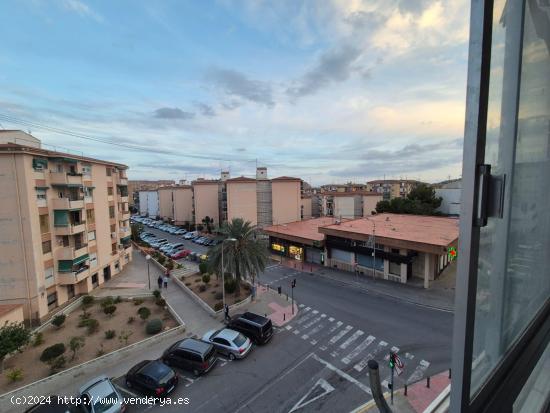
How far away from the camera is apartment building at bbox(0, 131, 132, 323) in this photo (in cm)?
1758

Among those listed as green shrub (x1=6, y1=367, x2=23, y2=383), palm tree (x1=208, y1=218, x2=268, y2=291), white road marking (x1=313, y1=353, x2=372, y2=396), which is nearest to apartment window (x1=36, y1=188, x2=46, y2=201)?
green shrub (x1=6, y1=367, x2=23, y2=383)

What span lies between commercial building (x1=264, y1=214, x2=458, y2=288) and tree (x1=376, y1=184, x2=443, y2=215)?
31.1ft

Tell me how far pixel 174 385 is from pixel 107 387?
2.42 meters

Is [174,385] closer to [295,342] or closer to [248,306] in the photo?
[295,342]

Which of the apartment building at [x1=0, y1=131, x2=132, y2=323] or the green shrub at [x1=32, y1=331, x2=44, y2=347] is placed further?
the apartment building at [x1=0, y1=131, x2=132, y2=323]

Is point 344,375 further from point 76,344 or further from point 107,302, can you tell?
point 107,302

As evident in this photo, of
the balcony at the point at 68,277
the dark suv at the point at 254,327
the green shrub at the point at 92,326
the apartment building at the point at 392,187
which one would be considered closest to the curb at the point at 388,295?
the dark suv at the point at 254,327

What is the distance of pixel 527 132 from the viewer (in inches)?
66.7

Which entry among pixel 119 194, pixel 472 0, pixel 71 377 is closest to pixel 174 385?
pixel 71 377

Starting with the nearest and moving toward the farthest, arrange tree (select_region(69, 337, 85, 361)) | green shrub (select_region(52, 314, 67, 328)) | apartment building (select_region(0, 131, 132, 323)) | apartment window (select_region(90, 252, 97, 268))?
1. tree (select_region(69, 337, 85, 361))
2. green shrub (select_region(52, 314, 67, 328))
3. apartment building (select_region(0, 131, 132, 323))
4. apartment window (select_region(90, 252, 97, 268))

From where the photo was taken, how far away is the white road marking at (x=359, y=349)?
1250cm

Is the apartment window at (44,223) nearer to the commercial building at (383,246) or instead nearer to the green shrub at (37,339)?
the green shrub at (37,339)

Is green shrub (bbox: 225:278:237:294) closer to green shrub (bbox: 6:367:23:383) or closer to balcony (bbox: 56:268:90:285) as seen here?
balcony (bbox: 56:268:90:285)

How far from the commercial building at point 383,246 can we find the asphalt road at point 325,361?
4.77 m
